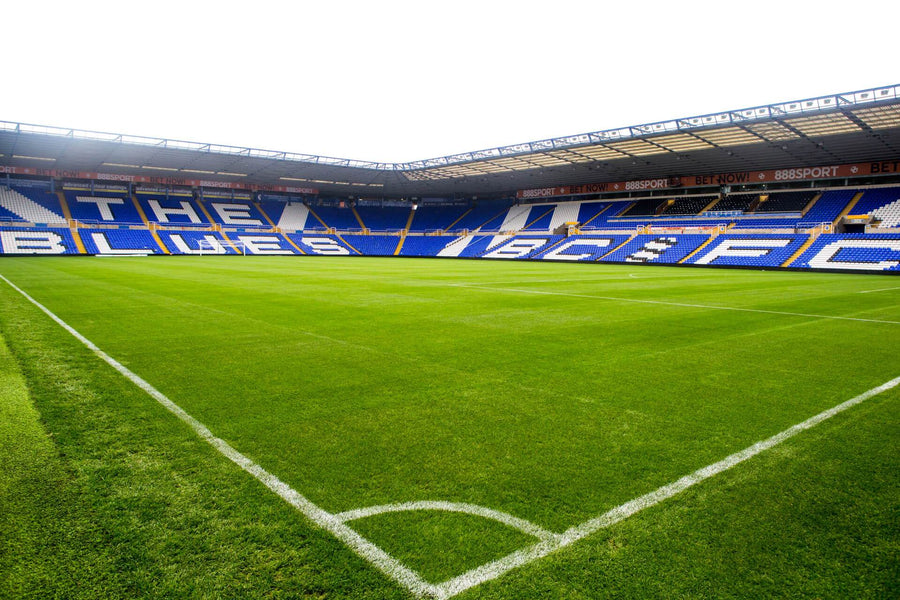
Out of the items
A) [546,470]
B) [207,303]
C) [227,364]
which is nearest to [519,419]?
[546,470]

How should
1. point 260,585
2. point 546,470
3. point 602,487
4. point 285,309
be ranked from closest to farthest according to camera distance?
point 260,585, point 602,487, point 546,470, point 285,309

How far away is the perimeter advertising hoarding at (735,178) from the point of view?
36.8 meters

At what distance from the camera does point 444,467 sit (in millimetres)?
3355

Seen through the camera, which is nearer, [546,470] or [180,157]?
[546,470]

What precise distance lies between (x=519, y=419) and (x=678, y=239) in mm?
41533

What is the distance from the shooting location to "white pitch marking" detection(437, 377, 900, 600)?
2.26 metres

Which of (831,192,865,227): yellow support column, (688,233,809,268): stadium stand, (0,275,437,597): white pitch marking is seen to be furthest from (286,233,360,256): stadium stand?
(0,275,437,597): white pitch marking

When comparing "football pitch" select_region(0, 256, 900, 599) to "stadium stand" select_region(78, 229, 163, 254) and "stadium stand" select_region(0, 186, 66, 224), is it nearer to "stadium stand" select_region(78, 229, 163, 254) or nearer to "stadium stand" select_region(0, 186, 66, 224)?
"stadium stand" select_region(78, 229, 163, 254)

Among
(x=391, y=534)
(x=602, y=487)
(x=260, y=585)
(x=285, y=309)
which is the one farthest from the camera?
(x=285, y=309)

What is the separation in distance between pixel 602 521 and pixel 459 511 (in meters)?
0.76

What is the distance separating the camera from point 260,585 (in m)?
2.21

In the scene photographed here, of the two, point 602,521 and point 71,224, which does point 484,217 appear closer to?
point 71,224

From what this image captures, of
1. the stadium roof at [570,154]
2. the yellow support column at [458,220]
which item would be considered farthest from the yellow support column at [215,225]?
the yellow support column at [458,220]

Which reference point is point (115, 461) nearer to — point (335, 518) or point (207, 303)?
point (335, 518)
